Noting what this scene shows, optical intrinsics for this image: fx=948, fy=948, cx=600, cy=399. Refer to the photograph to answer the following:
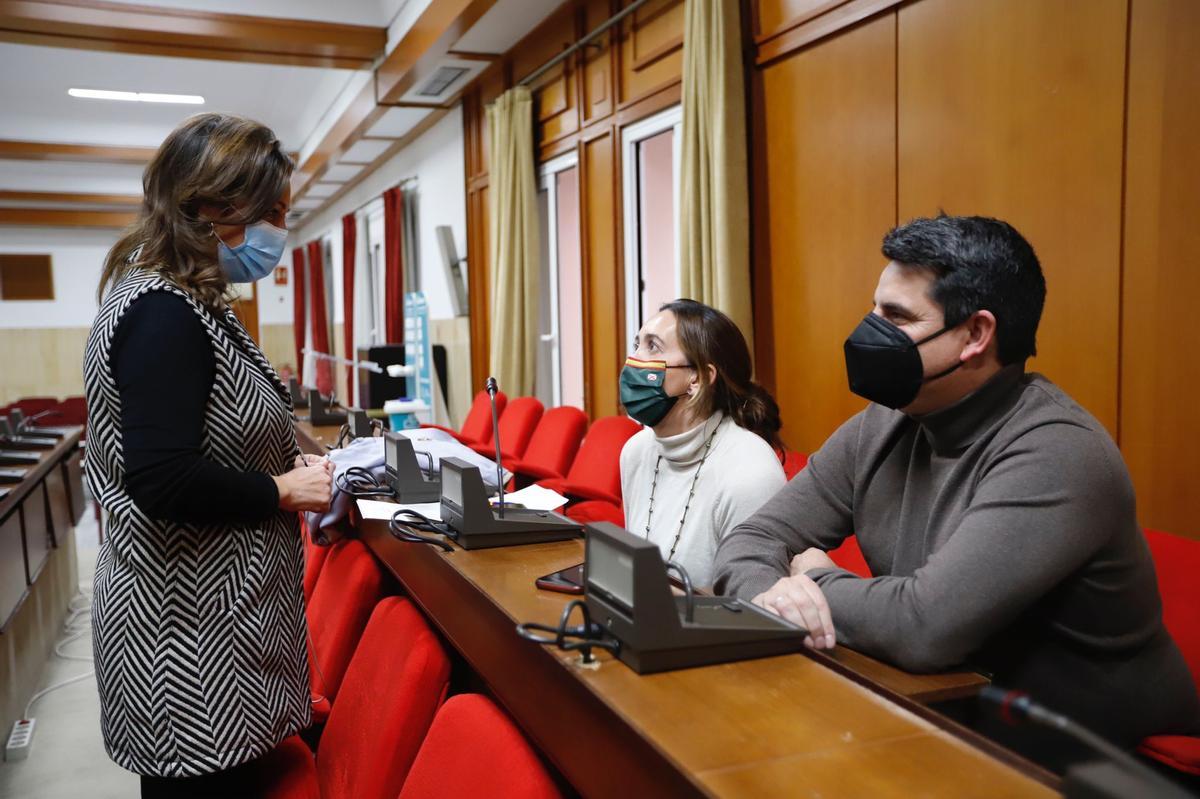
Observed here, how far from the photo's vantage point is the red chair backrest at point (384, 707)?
58.1 inches

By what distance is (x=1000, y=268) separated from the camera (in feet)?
4.52

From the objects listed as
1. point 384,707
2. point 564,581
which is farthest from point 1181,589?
point 384,707

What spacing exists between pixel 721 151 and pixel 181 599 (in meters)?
2.77

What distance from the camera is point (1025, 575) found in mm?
1205

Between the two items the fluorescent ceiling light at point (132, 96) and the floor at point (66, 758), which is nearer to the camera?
the floor at point (66, 758)

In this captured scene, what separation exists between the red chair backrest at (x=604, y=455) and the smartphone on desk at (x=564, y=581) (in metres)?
1.91

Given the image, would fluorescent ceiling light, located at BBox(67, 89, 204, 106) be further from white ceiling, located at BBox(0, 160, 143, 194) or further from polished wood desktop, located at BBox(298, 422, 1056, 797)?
polished wood desktop, located at BBox(298, 422, 1056, 797)

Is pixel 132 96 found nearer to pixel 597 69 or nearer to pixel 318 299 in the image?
pixel 318 299

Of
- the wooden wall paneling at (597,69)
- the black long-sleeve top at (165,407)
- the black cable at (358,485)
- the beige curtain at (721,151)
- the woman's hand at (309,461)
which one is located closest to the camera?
the black long-sleeve top at (165,407)

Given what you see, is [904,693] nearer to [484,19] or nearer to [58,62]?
[484,19]

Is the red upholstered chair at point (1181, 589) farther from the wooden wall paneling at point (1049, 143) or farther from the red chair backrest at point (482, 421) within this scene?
the red chair backrest at point (482, 421)

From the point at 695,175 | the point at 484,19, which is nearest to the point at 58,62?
the point at 484,19

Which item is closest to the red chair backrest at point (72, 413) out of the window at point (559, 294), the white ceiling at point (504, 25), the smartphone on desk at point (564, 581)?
the window at point (559, 294)

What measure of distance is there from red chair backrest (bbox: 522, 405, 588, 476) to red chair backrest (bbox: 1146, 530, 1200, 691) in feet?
8.56
